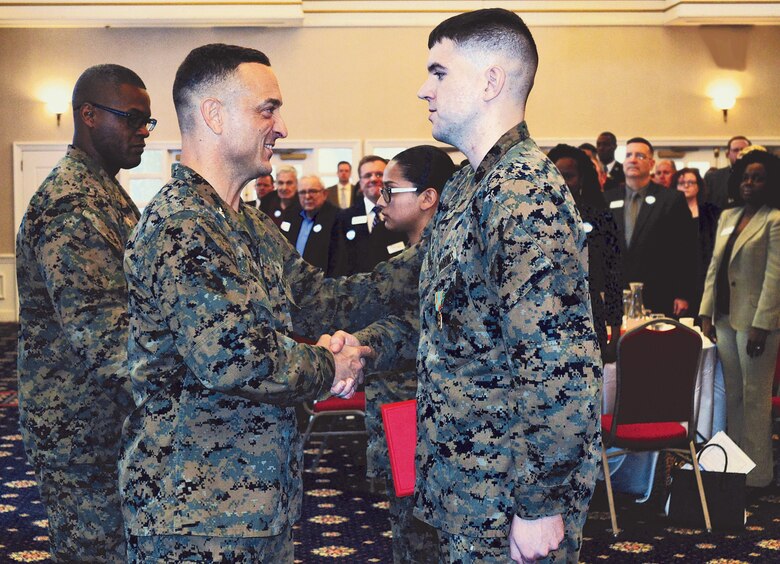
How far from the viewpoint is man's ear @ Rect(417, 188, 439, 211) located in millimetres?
3084

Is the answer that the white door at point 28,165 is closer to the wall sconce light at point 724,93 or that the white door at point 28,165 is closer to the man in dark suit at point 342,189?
the man in dark suit at point 342,189

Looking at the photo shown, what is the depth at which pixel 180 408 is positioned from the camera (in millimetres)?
1801

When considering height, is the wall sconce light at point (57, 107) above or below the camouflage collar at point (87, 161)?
above

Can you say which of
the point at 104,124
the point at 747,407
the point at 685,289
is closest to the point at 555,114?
the point at 685,289

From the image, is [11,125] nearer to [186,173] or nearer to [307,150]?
[307,150]

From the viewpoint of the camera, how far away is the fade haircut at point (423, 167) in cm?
307

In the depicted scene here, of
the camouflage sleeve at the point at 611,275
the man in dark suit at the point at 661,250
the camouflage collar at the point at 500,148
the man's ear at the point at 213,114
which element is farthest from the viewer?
the man in dark suit at the point at 661,250

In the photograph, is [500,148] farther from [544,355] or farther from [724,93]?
[724,93]

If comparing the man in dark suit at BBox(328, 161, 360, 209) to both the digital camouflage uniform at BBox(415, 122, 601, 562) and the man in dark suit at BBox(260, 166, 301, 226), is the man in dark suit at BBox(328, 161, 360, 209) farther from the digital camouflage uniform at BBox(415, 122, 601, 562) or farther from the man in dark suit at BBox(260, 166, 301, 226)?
the digital camouflage uniform at BBox(415, 122, 601, 562)

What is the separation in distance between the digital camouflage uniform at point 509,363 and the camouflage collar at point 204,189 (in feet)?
1.39

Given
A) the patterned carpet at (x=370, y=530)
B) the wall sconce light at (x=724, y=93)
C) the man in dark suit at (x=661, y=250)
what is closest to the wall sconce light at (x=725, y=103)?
the wall sconce light at (x=724, y=93)

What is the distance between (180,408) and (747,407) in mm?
4058

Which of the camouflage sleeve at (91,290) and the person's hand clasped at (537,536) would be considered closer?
the person's hand clasped at (537,536)

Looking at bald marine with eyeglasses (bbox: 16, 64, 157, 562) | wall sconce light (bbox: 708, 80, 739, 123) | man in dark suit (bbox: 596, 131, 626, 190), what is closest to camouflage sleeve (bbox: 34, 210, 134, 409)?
bald marine with eyeglasses (bbox: 16, 64, 157, 562)
